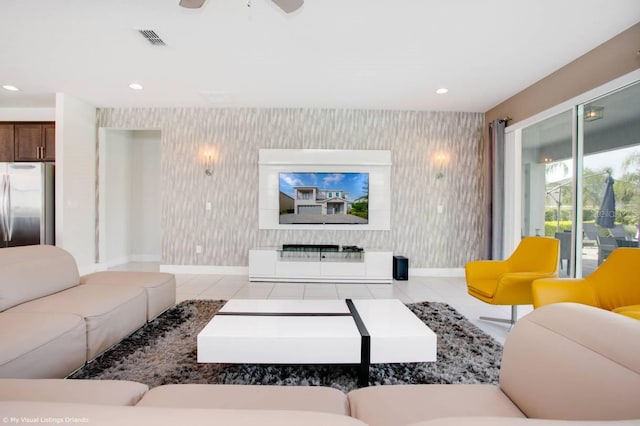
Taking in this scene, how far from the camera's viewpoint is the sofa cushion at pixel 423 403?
956mm

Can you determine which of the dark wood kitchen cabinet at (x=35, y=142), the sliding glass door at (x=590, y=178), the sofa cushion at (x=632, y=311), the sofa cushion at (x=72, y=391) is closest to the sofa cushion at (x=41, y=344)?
the sofa cushion at (x=72, y=391)

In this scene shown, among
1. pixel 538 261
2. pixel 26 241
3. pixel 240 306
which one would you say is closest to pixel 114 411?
pixel 240 306

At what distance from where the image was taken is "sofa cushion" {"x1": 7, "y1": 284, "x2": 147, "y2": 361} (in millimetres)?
1968

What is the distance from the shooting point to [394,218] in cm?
492

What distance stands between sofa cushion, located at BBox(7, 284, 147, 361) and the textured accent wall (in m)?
2.47

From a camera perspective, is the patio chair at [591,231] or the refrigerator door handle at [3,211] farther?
the refrigerator door handle at [3,211]

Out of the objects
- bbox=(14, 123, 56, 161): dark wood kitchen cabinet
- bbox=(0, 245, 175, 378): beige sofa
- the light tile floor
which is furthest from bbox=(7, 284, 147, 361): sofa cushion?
bbox=(14, 123, 56, 161): dark wood kitchen cabinet

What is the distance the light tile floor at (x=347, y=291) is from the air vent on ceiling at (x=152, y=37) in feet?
8.87

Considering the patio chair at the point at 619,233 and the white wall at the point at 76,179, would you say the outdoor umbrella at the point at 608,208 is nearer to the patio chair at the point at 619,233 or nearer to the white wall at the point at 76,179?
the patio chair at the point at 619,233

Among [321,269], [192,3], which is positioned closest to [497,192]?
[321,269]

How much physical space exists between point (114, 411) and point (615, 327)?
1157mm

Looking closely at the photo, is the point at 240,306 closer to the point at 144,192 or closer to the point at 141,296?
the point at 141,296

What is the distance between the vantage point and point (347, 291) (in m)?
4.02

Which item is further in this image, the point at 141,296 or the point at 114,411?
the point at 141,296
